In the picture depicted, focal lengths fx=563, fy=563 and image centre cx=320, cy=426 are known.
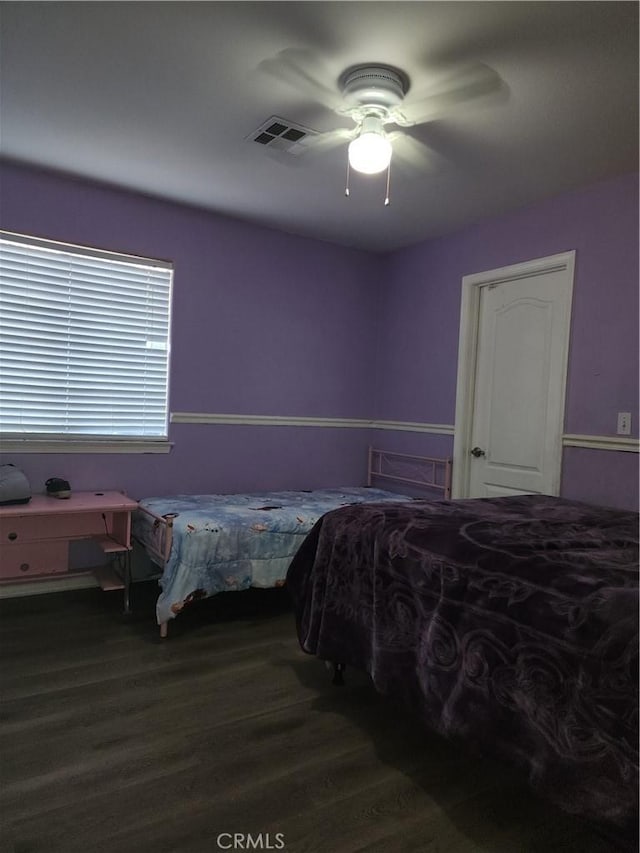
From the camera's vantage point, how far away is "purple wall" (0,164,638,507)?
3.01 metres

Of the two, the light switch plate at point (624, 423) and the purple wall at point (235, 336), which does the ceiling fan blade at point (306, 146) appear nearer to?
the purple wall at point (235, 336)

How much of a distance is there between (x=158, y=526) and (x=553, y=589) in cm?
218

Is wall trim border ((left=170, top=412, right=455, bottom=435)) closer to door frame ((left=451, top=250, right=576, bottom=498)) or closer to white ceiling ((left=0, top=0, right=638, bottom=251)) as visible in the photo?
door frame ((left=451, top=250, right=576, bottom=498))

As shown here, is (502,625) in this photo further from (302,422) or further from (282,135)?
(302,422)

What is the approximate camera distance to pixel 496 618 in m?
1.48

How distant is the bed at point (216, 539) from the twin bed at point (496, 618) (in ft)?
0.05

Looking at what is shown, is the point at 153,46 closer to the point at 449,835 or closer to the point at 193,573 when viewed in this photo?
the point at 193,573

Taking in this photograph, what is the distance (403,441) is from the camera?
439 cm

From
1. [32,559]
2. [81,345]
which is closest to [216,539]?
[32,559]

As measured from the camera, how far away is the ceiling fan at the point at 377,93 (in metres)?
2.09

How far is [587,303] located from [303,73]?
1.92 m

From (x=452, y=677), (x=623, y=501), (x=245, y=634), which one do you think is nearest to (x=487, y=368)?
(x=623, y=501)

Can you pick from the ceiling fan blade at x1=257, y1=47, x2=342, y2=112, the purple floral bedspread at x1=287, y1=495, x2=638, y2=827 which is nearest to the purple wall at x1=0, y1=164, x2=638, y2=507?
the purple floral bedspread at x1=287, y1=495, x2=638, y2=827

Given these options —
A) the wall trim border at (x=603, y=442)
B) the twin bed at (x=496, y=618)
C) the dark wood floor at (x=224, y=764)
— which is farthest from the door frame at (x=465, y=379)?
the dark wood floor at (x=224, y=764)
